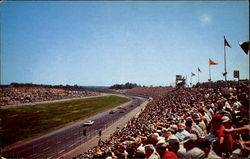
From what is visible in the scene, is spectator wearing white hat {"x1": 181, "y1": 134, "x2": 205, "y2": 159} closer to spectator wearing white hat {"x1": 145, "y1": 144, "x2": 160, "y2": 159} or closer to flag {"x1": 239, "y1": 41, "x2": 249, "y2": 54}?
spectator wearing white hat {"x1": 145, "y1": 144, "x2": 160, "y2": 159}

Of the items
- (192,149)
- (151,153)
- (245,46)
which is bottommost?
(151,153)

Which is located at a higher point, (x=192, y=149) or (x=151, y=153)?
(x=192, y=149)

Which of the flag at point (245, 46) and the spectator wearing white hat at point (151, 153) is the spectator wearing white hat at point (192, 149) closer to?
the spectator wearing white hat at point (151, 153)

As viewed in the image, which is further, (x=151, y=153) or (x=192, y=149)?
(x=151, y=153)

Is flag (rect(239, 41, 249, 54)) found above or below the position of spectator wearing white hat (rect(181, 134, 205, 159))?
above

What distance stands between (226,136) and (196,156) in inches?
52.6

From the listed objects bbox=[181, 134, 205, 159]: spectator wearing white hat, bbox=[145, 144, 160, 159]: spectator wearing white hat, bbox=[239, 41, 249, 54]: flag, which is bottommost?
bbox=[145, 144, 160, 159]: spectator wearing white hat

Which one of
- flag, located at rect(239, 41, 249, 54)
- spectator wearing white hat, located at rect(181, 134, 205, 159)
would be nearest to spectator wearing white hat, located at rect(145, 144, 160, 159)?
spectator wearing white hat, located at rect(181, 134, 205, 159)

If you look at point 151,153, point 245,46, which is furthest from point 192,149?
point 245,46

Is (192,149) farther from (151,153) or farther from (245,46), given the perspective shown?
(245,46)

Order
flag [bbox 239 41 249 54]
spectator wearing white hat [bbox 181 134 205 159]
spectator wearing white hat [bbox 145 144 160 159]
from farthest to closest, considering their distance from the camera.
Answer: flag [bbox 239 41 249 54], spectator wearing white hat [bbox 145 144 160 159], spectator wearing white hat [bbox 181 134 205 159]

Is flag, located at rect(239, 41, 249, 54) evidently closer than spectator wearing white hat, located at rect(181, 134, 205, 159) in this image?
No

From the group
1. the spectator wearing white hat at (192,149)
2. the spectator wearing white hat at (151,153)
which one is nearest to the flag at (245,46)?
the spectator wearing white hat at (192,149)

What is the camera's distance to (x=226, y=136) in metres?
4.16
